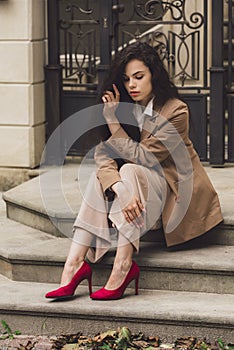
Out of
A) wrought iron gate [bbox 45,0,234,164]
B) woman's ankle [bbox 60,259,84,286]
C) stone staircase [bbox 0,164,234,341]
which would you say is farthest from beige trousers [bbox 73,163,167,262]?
wrought iron gate [bbox 45,0,234,164]

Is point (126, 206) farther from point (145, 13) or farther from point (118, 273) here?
point (145, 13)

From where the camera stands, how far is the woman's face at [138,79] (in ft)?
19.3

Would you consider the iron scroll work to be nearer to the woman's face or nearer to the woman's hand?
the woman's face

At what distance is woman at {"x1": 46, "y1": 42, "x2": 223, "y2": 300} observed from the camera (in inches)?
222

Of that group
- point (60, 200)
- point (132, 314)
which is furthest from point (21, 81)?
point (132, 314)

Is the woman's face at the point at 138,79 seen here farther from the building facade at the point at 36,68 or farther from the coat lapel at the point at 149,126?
the building facade at the point at 36,68

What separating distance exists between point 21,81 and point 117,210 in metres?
2.85

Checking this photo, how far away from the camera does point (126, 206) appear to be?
556 centimetres

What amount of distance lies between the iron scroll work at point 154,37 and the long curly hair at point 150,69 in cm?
218

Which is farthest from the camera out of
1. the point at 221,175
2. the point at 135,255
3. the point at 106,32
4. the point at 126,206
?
the point at 106,32

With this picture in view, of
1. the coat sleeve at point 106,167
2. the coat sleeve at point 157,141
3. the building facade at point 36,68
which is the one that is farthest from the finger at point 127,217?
the building facade at point 36,68

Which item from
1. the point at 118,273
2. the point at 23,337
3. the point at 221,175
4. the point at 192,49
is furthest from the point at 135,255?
the point at 192,49

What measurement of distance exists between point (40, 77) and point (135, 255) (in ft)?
Result: 9.31

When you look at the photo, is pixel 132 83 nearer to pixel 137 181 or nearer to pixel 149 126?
pixel 149 126
